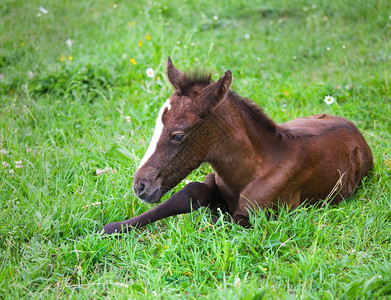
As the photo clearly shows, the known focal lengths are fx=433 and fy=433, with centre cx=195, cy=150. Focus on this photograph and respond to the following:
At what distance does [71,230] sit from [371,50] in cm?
521

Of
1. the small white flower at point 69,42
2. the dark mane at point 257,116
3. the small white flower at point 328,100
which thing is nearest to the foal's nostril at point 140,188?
the dark mane at point 257,116

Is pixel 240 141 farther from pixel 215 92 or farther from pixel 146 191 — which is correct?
pixel 146 191

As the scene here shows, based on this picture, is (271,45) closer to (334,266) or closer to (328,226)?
(328,226)

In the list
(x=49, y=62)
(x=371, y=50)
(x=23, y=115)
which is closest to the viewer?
(x=23, y=115)

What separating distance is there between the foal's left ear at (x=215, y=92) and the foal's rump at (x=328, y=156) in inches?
30.1

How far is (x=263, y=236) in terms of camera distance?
305cm

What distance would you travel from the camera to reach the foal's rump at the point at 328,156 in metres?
3.44

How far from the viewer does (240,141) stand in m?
3.24

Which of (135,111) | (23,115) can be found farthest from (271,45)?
(23,115)

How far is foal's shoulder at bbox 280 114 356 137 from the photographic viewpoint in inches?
139

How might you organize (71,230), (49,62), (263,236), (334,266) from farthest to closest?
1. (49,62)
2. (71,230)
3. (263,236)
4. (334,266)

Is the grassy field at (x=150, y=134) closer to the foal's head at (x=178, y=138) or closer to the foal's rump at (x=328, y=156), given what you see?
the foal's rump at (x=328, y=156)

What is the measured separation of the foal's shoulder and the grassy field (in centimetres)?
62

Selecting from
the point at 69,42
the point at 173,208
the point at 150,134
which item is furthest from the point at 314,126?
the point at 69,42
